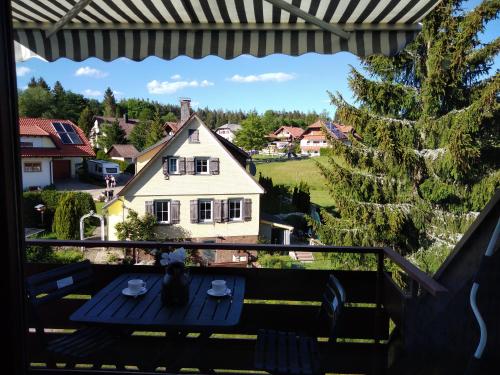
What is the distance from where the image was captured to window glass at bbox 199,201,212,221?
18438 mm

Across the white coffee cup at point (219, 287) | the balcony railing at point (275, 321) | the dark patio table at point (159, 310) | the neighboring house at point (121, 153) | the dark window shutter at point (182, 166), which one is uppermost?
the neighboring house at point (121, 153)

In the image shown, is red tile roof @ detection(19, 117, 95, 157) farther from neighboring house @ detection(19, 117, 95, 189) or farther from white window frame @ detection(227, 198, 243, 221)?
white window frame @ detection(227, 198, 243, 221)

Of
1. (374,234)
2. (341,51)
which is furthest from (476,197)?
(341,51)

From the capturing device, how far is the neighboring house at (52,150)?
807 inches

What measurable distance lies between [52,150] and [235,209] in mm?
11012

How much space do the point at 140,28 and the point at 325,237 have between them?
29.2 ft

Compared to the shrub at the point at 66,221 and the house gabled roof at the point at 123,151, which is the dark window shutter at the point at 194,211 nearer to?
the shrub at the point at 66,221

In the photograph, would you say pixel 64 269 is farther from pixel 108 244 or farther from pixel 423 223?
pixel 423 223

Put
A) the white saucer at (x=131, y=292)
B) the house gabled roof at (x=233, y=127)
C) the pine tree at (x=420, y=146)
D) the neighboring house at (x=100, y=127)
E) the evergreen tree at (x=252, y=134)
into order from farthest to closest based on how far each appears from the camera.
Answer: the house gabled roof at (x=233, y=127), the evergreen tree at (x=252, y=134), the neighboring house at (x=100, y=127), the pine tree at (x=420, y=146), the white saucer at (x=131, y=292)

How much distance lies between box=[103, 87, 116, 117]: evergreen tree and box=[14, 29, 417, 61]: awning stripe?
4874cm

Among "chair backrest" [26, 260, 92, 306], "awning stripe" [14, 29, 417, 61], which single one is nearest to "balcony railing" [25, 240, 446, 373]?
"chair backrest" [26, 260, 92, 306]

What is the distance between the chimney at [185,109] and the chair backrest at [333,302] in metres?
17.7

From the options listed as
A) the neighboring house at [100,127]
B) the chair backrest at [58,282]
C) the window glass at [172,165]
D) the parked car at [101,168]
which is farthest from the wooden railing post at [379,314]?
the neighboring house at [100,127]

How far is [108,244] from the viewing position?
252cm
